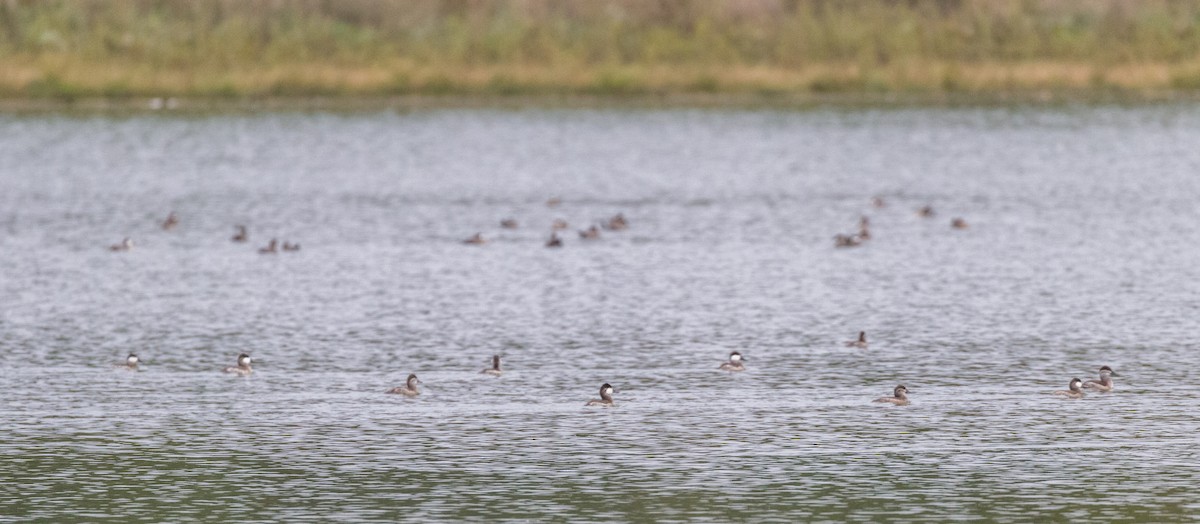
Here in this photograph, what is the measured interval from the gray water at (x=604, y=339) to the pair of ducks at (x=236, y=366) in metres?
0.19

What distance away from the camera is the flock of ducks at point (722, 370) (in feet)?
78.9

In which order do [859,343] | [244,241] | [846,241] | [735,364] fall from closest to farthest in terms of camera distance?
[735,364], [859,343], [846,241], [244,241]

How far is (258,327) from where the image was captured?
30.9m

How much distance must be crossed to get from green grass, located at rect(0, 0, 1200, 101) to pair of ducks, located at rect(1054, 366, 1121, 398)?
48.8m

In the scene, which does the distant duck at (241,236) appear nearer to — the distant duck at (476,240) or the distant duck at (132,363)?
the distant duck at (476,240)

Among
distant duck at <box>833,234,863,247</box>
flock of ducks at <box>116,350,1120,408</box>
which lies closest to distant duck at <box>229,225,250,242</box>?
distant duck at <box>833,234,863,247</box>

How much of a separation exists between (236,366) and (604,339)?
5.12 m

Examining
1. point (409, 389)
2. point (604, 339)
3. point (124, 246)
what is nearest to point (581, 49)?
point (124, 246)

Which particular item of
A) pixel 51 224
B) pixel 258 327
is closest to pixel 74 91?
pixel 51 224

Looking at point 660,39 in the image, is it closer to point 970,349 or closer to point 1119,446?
point 970,349

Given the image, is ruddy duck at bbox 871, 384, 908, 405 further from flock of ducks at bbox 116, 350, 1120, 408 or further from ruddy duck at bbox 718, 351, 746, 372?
ruddy duck at bbox 718, 351, 746, 372

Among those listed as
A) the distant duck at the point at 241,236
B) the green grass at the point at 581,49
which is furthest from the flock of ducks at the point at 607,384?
the green grass at the point at 581,49

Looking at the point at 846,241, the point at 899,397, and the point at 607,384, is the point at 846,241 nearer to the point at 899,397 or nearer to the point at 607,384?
the point at 899,397

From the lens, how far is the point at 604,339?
96.3ft
